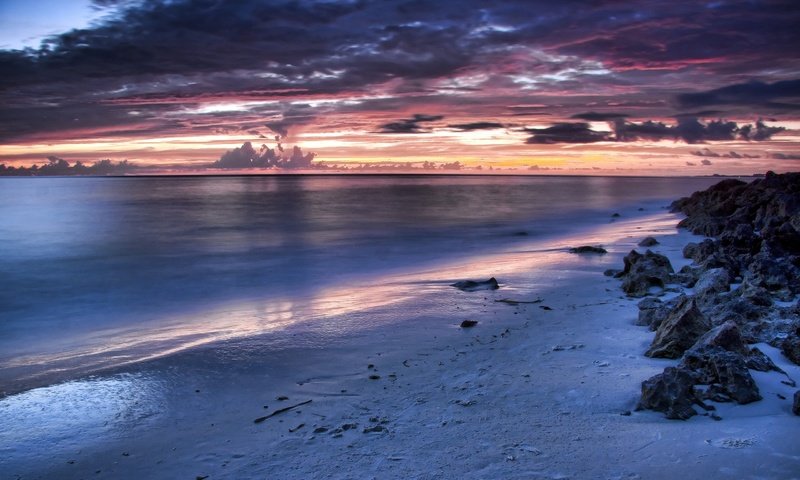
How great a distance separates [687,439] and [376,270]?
39.2 ft

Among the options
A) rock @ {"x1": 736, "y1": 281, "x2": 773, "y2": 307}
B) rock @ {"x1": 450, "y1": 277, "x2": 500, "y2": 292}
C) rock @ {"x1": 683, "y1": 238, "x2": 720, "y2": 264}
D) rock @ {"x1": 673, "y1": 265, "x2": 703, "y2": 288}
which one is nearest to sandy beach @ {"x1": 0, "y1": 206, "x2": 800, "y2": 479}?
rock @ {"x1": 736, "y1": 281, "x2": 773, "y2": 307}

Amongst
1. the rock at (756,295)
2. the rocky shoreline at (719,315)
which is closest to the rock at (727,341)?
the rocky shoreline at (719,315)

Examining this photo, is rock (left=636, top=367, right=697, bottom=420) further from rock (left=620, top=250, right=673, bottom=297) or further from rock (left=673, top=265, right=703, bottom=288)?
rock (left=673, top=265, right=703, bottom=288)

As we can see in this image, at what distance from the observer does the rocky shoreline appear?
416 cm

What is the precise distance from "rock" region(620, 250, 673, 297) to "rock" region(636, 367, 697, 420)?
455 cm

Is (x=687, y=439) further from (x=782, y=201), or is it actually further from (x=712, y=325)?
(x=782, y=201)

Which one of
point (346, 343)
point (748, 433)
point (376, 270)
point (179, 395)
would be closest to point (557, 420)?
point (748, 433)

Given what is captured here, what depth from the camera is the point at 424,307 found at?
29.5 feet

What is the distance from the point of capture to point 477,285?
1048 centimetres

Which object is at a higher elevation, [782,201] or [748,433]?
[782,201]

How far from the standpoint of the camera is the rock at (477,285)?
10.2 meters

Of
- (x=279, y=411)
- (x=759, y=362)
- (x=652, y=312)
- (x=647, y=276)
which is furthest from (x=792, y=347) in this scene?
(x=279, y=411)

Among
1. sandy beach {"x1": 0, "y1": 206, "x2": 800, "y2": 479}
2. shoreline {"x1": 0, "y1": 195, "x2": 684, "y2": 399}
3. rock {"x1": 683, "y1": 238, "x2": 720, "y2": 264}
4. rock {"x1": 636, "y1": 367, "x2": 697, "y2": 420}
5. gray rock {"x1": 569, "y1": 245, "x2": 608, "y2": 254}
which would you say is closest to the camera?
sandy beach {"x1": 0, "y1": 206, "x2": 800, "y2": 479}

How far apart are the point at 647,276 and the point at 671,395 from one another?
502 cm
